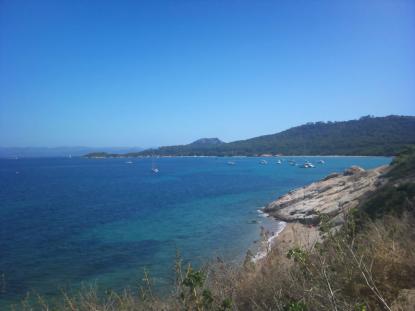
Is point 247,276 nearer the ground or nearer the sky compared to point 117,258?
nearer the sky

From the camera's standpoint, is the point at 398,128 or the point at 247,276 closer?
the point at 247,276

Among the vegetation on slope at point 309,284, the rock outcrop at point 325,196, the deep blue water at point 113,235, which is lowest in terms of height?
the deep blue water at point 113,235

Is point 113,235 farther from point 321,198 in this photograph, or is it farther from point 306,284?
point 306,284

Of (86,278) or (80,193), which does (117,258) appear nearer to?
(86,278)

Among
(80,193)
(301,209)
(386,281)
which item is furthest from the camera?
(80,193)

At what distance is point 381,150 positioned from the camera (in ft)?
460

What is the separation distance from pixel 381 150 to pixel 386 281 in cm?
14860

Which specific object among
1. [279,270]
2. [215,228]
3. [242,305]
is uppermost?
[279,270]

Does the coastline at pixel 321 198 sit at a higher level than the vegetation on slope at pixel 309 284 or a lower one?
lower

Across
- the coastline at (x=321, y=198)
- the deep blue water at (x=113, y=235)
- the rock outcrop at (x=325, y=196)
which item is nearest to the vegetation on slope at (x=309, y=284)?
the deep blue water at (x=113, y=235)

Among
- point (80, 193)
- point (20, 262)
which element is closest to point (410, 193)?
point (20, 262)

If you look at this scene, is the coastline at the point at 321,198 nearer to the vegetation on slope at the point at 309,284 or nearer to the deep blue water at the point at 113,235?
the deep blue water at the point at 113,235

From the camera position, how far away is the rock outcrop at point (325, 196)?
109 feet

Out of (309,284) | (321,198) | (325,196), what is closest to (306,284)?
(309,284)
